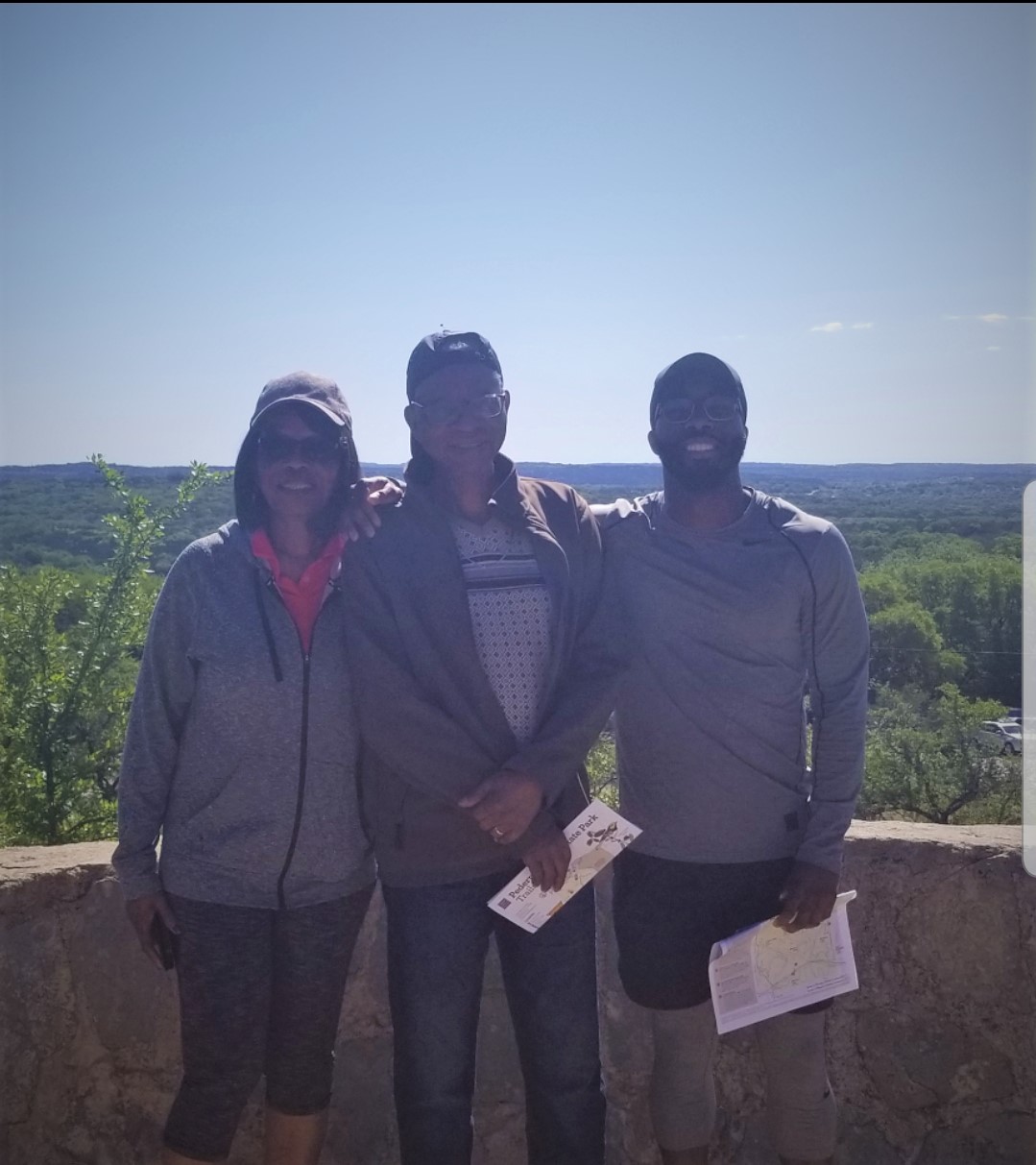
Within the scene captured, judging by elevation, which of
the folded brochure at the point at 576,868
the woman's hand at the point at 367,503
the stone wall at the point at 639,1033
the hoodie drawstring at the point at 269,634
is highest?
the woman's hand at the point at 367,503

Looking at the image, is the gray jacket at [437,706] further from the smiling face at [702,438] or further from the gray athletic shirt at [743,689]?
the smiling face at [702,438]

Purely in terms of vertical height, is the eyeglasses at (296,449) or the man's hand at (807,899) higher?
the eyeglasses at (296,449)

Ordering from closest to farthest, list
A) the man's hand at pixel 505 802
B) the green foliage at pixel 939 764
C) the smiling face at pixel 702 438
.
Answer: the man's hand at pixel 505 802
the smiling face at pixel 702 438
the green foliage at pixel 939 764

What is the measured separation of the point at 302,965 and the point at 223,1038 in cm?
20

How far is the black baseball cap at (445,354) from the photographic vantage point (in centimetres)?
218

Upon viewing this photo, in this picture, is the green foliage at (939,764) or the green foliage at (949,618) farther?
the green foliage at (949,618)

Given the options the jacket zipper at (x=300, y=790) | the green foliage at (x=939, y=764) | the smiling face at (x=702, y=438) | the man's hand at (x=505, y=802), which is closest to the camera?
the man's hand at (x=505, y=802)

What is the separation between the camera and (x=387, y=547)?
2.10 m

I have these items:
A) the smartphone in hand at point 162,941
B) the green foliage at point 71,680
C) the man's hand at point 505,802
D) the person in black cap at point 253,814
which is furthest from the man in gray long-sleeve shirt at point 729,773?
the green foliage at point 71,680

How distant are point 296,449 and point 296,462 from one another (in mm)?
29

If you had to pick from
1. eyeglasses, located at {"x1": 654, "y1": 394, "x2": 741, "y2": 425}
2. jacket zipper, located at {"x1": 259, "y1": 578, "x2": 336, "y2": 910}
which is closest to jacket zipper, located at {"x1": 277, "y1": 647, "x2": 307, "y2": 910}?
jacket zipper, located at {"x1": 259, "y1": 578, "x2": 336, "y2": 910}

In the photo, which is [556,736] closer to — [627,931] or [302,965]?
[627,931]

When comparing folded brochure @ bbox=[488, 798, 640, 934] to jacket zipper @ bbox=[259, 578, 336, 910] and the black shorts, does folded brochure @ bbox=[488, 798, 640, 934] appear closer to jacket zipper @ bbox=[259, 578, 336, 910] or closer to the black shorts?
the black shorts

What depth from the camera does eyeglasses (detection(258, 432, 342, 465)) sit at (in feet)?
7.01
